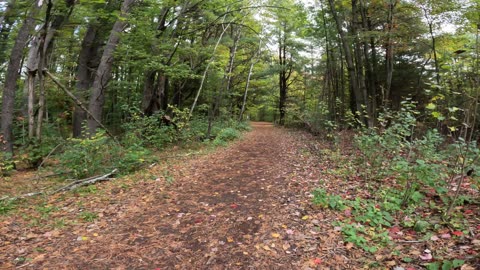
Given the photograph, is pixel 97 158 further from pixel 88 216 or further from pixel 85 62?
pixel 85 62

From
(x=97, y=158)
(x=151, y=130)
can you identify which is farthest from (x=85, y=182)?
(x=151, y=130)

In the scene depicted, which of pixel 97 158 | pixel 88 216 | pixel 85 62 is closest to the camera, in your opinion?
pixel 88 216

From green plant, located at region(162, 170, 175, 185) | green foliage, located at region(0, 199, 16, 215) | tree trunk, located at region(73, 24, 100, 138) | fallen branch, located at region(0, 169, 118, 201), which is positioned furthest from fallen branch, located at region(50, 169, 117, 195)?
tree trunk, located at region(73, 24, 100, 138)

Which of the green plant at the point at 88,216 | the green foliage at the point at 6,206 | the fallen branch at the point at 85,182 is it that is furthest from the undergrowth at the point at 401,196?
the green foliage at the point at 6,206

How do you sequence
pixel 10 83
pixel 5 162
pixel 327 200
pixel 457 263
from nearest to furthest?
pixel 457 263 → pixel 327 200 → pixel 5 162 → pixel 10 83

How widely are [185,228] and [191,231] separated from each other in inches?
5.3

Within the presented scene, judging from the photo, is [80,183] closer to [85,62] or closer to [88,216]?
[88,216]

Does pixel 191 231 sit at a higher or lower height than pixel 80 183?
lower

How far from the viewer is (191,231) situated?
12.0 ft

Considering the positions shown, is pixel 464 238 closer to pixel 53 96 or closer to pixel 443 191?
pixel 443 191

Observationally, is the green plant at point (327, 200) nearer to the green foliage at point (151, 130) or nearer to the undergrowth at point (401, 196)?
the undergrowth at point (401, 196)

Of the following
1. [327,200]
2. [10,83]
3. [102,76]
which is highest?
[102,76]

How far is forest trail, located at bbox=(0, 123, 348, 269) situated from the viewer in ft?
9.83

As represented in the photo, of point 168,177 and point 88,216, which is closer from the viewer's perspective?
point 88,216
